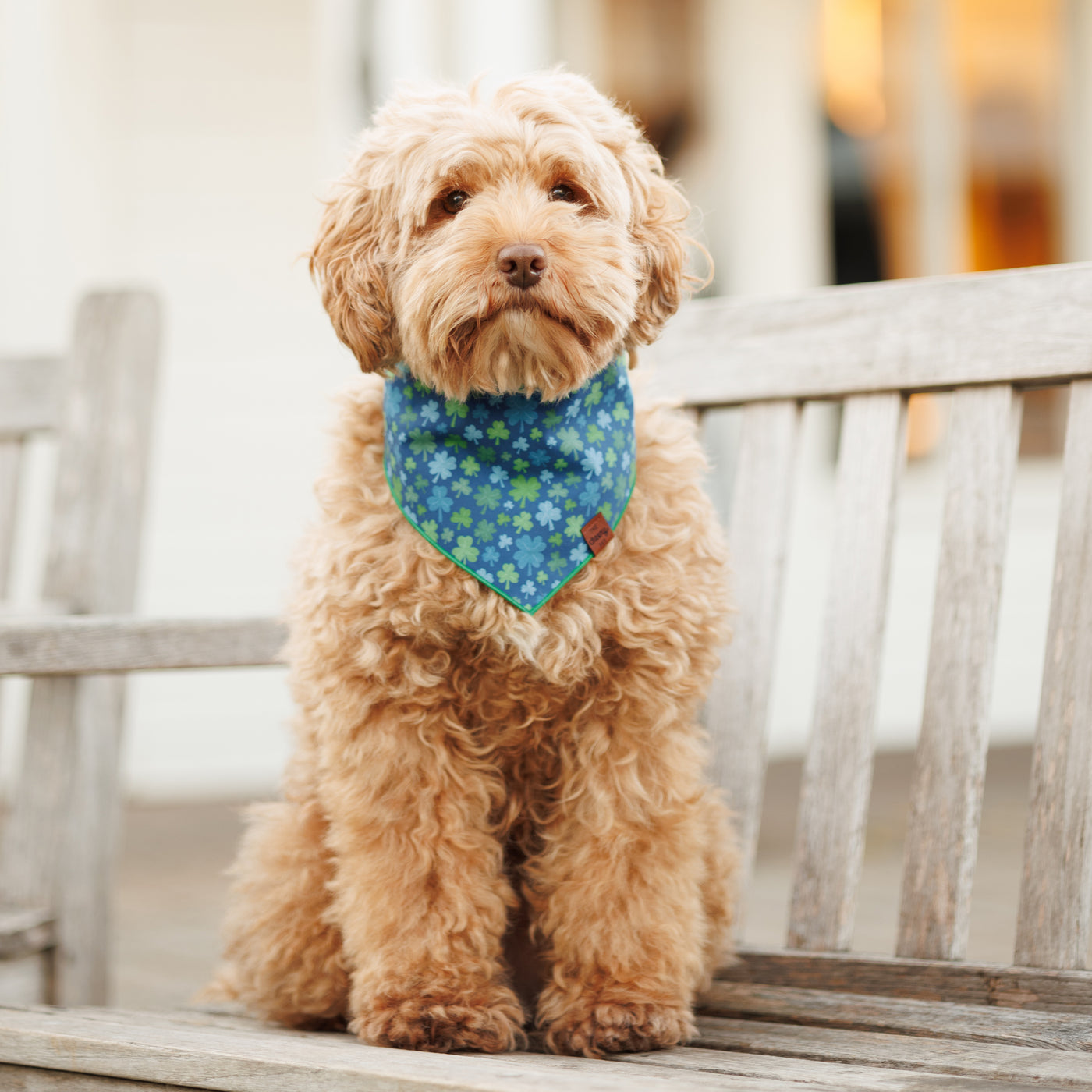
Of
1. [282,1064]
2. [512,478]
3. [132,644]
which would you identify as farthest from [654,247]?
[282,1064]

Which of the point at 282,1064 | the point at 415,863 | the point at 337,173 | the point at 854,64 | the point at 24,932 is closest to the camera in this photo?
the point at 282,1064

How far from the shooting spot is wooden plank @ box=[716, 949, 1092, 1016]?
2.00 metres

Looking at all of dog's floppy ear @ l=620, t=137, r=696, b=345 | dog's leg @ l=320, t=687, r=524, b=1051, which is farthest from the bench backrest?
dog's leg @ l=320, t=687, r=524, b=1051

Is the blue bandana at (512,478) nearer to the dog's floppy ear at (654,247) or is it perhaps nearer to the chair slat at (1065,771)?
the dog's floppy ear at (654,247)

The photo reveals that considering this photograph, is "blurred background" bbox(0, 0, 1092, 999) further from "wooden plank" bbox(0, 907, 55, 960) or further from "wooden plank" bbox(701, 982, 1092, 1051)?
"wooden plank" bbox(701, 982, 1092, 1051)

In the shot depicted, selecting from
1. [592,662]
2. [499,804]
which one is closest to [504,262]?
[592,662]

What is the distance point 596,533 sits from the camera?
2.04 m

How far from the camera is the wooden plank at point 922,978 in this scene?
1999mm

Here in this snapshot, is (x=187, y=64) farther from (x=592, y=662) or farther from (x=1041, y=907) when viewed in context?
(x=1041, y=907)

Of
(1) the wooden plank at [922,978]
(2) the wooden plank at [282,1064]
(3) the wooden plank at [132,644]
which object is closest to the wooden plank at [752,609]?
(1) the wooden plank at [922,978]

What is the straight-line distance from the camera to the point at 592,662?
203 centimetres

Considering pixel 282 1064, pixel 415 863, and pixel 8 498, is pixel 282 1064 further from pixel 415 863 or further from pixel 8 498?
pixel 8 498

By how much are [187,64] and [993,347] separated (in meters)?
4.68

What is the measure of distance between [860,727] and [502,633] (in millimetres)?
632
